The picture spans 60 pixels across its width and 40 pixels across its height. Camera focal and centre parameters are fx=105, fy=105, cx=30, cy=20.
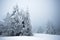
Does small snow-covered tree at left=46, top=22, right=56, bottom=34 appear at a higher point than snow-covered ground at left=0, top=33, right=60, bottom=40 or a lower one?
higher

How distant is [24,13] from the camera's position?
286 cm

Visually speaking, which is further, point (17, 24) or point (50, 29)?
point (50, 29)

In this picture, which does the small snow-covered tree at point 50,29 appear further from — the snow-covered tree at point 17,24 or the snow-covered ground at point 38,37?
the snow-covered tree at point 17,24

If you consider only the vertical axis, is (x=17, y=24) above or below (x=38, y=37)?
above

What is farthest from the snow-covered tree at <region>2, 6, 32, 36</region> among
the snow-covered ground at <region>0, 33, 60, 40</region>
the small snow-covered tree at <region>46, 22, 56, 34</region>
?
the small snow-covered tree at <region>46, 22, 56, 34</region>

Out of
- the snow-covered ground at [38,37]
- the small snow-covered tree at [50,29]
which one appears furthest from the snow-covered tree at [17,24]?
the small snow-covered tree at [50,29]

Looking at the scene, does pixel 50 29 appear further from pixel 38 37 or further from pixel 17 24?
pixel 17 24

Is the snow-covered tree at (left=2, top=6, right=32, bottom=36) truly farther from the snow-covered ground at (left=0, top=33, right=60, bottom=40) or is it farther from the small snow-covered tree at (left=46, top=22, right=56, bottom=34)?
the small snow-covered tree at (left=46, top=22, right=56, bottom=34)

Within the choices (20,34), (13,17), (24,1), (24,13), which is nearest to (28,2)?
(24,1)

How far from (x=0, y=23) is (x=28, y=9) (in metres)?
0.84

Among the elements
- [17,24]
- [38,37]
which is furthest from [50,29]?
[17,24]

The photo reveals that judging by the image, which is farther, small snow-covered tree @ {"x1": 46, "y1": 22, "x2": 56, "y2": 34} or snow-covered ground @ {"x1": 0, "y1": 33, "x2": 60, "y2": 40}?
small snow-covered tree @ {"x1": 46, "y1": 22, "x2": 56, "y2": 34}

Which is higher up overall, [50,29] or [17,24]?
[17,24]

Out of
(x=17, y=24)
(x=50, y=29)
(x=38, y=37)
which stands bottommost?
(x=38, y=37)
